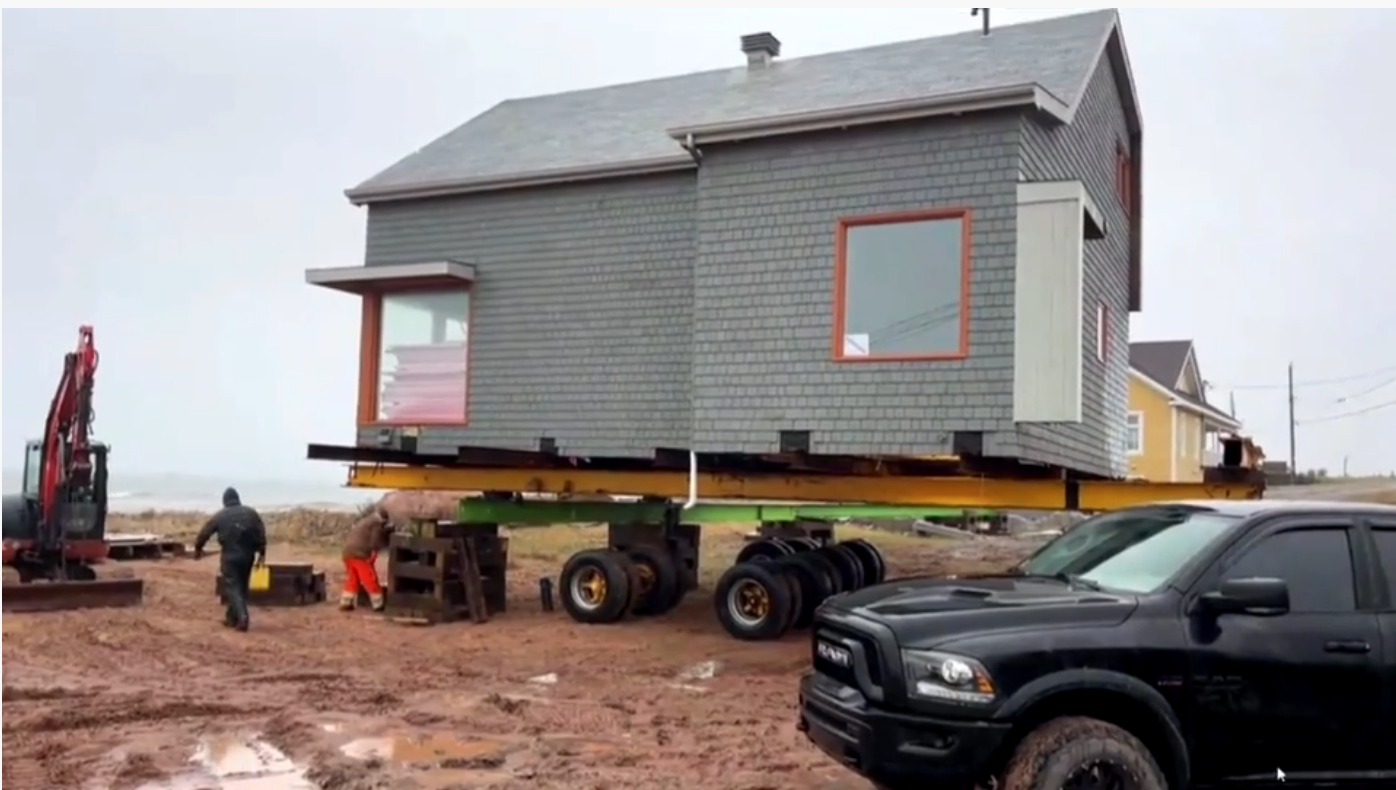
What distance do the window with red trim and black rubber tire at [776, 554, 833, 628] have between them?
7659 millimetres

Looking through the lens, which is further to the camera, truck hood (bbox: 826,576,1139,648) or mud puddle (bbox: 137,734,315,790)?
mud puddle (bbox: 137,734,315,790)

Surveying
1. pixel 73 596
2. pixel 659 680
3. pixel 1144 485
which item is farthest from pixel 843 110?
pixel 73 596

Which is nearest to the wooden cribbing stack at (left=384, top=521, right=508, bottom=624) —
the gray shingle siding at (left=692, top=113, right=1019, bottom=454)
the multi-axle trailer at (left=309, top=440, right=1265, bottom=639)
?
the multi-axle trailer at (left=309, top=440, right=1265, bottom=639)

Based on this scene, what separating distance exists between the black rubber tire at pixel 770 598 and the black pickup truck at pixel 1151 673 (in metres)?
7.32

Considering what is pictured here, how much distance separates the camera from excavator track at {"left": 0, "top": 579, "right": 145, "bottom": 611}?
16.0 m

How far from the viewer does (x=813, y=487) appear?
45.4 feet

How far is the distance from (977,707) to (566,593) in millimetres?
10479

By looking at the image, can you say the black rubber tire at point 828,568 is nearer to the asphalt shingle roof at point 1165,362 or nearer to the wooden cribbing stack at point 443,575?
the wooden cribbing stack at point 443,575

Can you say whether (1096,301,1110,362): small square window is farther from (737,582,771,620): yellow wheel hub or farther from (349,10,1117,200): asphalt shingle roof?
(737,582,771,620): yellow wheel hub

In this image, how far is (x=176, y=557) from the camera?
25.5 m

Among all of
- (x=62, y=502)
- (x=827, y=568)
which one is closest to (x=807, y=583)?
(x=827, y=568)

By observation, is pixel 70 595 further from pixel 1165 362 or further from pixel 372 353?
pixel 1165 362

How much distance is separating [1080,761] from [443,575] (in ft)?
37.0

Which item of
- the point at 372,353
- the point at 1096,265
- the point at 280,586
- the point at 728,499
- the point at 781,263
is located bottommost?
the point at 280,586
